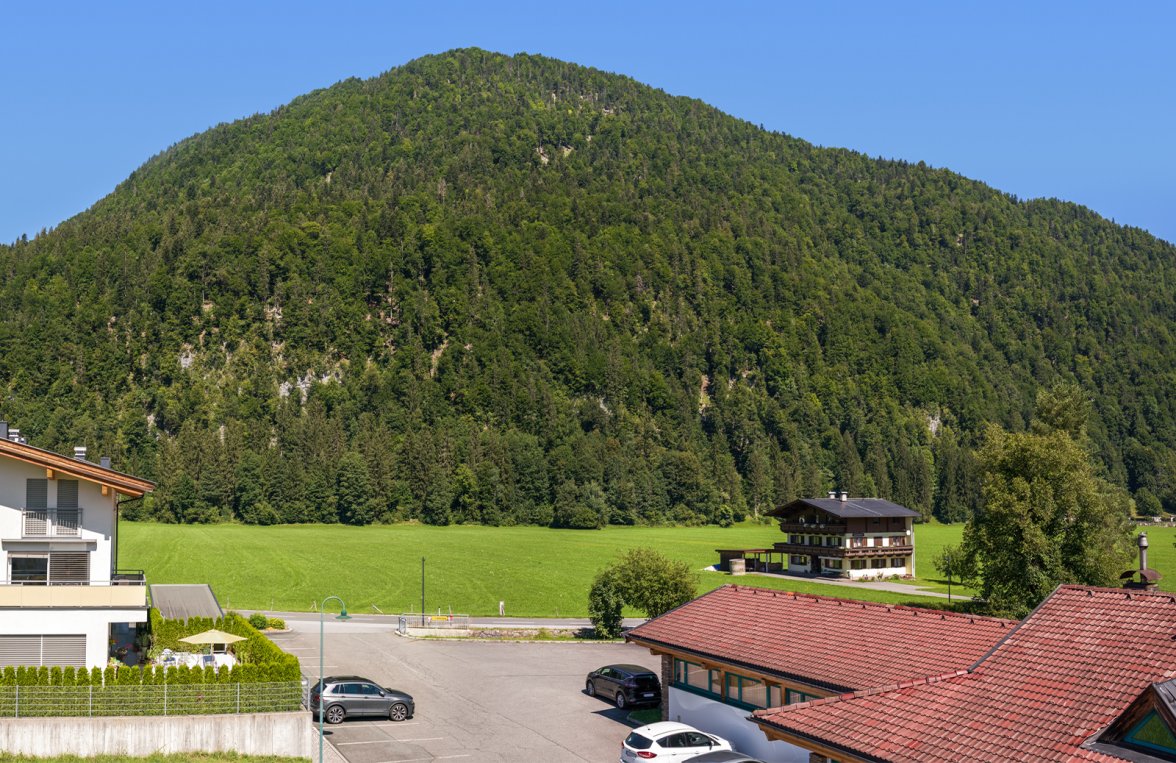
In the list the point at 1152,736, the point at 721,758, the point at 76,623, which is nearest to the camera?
the point at 1152,736

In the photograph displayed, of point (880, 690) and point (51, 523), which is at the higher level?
point (51, 523)

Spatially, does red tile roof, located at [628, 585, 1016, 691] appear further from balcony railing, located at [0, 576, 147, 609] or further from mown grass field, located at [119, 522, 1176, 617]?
mown grass field, located at [119, 522, 1176, 617]

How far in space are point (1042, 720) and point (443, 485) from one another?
587 ft

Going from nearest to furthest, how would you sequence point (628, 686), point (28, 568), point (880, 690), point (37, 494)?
point (880, 690) < point (628, 686) < point (28, 568) < point (37, 494)

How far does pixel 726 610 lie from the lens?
3691 cm

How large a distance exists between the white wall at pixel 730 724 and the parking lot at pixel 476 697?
99.2 inches

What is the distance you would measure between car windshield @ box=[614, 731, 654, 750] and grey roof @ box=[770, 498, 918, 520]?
80.6 m

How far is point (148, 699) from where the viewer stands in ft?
111

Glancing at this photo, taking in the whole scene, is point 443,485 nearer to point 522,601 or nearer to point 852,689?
point 522,601

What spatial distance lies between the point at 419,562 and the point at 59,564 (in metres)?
73.0

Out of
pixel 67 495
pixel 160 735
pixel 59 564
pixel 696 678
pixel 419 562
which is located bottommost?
pixel 419 562

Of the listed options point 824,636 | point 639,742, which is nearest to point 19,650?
point 639,742

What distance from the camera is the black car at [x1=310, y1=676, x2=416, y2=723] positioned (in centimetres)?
3931

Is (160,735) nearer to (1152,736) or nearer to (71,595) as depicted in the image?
(71,595)
